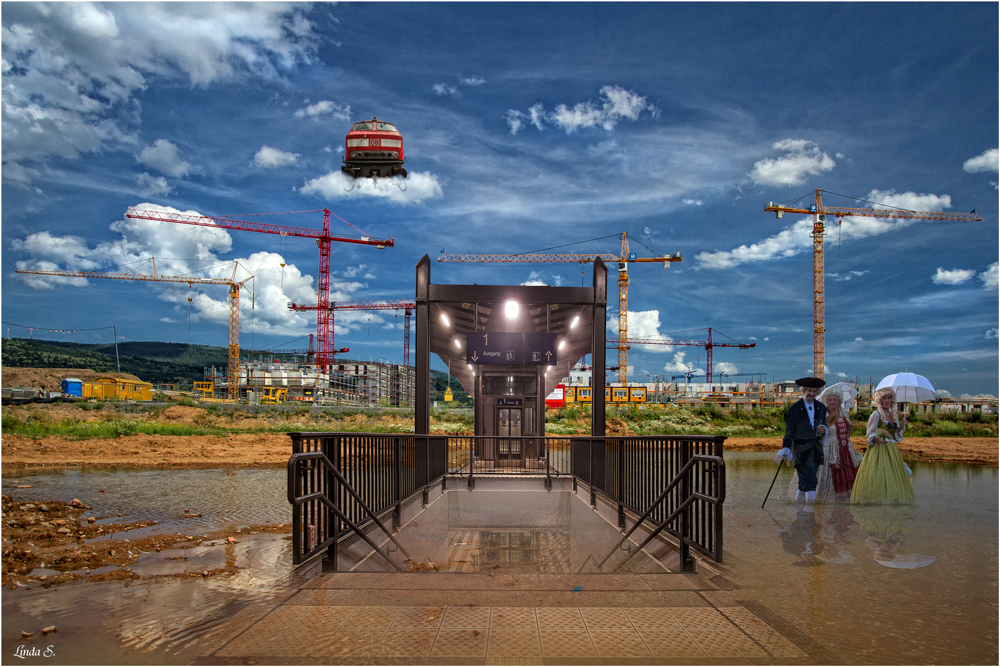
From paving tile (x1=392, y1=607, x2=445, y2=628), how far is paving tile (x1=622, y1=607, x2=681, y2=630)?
3.83 feet

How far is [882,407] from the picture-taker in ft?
27.6

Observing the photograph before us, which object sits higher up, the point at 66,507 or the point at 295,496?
the point at 295,496

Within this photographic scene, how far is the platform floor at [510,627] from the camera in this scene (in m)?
2.86

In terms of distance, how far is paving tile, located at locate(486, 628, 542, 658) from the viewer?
2.86 metres

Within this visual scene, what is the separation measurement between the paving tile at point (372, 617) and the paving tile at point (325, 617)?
0.05 meters

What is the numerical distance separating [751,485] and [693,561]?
29.9 feet

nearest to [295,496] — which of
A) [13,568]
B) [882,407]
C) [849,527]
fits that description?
[13,568]

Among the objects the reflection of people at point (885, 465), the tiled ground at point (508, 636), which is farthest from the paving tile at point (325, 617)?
the reflection of people at point (885, 465)

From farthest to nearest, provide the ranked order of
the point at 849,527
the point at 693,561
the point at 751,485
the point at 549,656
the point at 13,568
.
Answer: the point at 751,485 < the point at 849,527 < the point at 13,568 < the point at 693,561 < the point at 549,656

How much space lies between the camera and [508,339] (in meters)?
12.7

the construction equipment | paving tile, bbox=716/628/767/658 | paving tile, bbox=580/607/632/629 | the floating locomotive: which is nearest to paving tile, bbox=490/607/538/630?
paving tile, bbox=580/607/632/629

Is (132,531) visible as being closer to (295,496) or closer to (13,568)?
(13,568)

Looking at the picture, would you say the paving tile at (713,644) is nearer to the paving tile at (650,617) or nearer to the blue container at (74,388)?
the paving tile at (650,617)

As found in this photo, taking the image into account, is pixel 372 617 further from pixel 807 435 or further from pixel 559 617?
pixel 807 435
